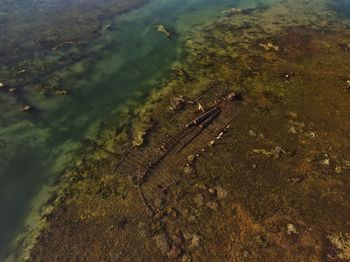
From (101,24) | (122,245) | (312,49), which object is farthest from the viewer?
(101,24)

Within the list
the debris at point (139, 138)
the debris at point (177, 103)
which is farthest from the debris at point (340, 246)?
the debris at point (177, 103)

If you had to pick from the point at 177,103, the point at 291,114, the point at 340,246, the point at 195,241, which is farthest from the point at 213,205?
the point at 291,114

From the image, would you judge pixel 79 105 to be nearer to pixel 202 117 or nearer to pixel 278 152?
pixel 202 117

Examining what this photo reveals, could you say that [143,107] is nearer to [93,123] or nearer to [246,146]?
[93,123]

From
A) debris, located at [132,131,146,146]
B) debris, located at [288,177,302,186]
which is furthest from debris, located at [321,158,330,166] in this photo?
debris, located at [132,131,146,146]

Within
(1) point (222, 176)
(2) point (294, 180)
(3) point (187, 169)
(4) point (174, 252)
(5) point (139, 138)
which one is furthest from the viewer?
(5) point (139, 138)

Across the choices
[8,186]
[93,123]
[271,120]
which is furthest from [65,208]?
[271,120]
